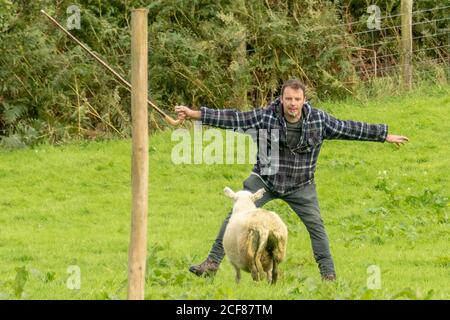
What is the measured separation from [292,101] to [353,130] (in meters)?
0.77

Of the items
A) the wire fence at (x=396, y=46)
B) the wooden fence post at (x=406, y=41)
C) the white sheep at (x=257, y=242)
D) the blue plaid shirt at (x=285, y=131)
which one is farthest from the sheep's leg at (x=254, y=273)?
the wooden fence post at (x=406, y=41)

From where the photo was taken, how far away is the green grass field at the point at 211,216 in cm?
1030

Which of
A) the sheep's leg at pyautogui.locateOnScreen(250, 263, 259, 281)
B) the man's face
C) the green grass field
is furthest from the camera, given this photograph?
the man's face

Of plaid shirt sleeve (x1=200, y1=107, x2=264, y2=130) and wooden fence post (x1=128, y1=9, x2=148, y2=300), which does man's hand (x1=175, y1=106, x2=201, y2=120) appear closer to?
plaid shirt sleeve (x1=200, y1=107, x2=264, y2=130)

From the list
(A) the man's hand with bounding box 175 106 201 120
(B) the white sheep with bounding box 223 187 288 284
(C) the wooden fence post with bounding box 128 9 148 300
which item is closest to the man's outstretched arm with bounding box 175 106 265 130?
(A) the man's hand with bounding box 175 106 201 120

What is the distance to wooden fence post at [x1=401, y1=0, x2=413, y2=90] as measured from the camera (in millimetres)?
20812

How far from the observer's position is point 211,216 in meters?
15.2

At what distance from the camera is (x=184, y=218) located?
15.1m

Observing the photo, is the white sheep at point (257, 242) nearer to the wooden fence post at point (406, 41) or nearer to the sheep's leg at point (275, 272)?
the sheep's leg at point (275, 272)

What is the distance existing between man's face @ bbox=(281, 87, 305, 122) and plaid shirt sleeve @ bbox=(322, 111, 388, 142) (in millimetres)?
380

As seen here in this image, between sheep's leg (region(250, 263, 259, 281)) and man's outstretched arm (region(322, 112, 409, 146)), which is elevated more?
man's outstretched arm (region(322, 112, 409, 146))

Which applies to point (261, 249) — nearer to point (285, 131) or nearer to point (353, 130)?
point (285, 131)
